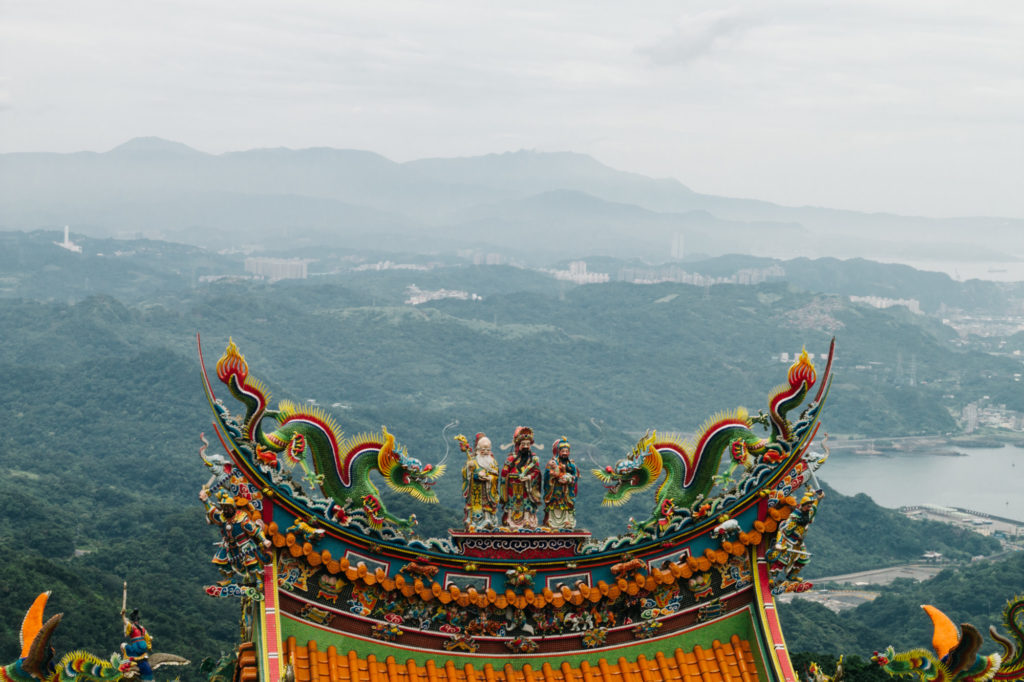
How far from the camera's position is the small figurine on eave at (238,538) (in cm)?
738

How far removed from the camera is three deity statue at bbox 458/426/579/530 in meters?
8.05

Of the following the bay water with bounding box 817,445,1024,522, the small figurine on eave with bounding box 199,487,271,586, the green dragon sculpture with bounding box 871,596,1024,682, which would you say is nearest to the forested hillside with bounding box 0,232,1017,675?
the bay water with bounding box 817,445,1024,522

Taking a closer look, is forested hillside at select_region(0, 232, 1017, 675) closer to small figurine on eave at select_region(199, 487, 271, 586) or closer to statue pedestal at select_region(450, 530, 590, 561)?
small figurine on eave at select_region(199, 487, 271, 586)

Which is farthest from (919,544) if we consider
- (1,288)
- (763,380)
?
(1,288)

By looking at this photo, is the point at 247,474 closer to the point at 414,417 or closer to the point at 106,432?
the point at 106,432

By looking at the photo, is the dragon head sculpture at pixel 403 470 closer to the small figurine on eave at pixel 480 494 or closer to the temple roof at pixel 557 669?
the small figurine on eave at pixel 480 494

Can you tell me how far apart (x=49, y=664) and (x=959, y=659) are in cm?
524

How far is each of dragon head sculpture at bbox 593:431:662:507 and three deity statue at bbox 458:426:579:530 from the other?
0.95ft

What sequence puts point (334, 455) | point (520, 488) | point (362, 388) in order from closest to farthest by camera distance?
1. point (334, 455)
2. point (520, 488)
3. point (362, 388)

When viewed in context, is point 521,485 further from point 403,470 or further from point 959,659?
point 959,659

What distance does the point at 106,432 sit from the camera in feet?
307

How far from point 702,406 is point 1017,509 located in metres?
41.1

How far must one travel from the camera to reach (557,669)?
8141 mm

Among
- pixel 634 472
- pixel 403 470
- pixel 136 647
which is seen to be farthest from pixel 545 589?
pixel 136 647
